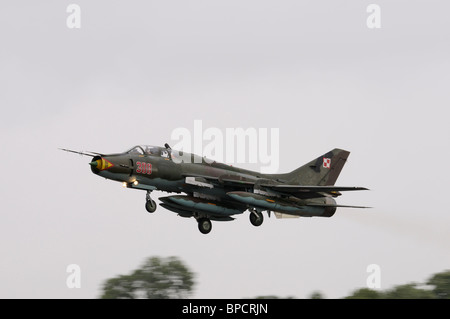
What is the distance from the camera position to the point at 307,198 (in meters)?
44.1

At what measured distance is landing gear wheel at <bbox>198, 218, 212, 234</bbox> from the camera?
44750 mm

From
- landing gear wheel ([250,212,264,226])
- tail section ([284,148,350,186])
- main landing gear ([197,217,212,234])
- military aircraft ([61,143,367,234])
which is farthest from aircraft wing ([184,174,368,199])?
main landing gear ([197,217,212,234])

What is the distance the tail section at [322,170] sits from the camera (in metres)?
46.6

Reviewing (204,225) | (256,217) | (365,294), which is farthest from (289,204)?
(365,294)

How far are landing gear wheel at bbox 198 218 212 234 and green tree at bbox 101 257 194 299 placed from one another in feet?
69.2

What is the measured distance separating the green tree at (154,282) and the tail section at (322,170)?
2174 centimetres

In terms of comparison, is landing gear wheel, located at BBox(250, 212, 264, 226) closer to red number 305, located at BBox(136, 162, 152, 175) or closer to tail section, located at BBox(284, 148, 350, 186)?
tail section, located at BBox(284, 148, 350, 186)

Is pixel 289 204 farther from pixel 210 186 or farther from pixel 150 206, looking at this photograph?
pixel 150 206

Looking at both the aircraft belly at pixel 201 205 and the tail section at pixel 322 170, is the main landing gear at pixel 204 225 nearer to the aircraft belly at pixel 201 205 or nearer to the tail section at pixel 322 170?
the aircraft belly at pixel 201 205
